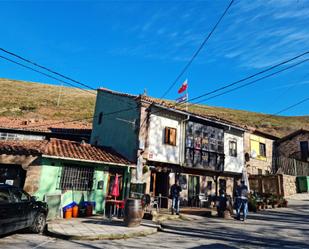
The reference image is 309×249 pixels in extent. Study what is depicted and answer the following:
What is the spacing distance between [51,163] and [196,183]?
11.5 meters

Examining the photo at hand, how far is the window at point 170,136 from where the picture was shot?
1965 centimetres

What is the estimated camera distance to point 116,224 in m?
12.1

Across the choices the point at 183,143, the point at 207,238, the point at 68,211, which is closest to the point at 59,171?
the point at 68,211

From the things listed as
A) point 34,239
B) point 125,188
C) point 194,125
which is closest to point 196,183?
point 194,125

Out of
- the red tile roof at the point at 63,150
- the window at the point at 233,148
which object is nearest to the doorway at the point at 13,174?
the red tile roof at the point at 63,150

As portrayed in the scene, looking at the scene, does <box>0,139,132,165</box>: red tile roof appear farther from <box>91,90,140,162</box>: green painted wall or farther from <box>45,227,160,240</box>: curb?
<box>45,227,160,240</box>: curb

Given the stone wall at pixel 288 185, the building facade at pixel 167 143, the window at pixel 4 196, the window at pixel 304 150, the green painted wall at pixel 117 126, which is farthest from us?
the window at pixel 304 150

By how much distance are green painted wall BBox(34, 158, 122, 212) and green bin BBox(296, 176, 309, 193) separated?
20654mm

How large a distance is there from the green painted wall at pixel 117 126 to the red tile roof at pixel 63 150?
114 cm

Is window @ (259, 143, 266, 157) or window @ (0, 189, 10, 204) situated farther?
window @ (259, 143, 266, 157)

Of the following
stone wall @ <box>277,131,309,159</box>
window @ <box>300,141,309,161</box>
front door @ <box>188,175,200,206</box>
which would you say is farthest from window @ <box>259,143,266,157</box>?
front door @ <box>188,175,200,206</box>

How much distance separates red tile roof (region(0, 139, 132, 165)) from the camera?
14.0 meters

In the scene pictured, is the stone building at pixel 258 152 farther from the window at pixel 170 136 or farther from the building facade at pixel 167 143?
the window at pixel 170 136

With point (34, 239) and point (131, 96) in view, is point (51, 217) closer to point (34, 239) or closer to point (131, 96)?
point (34, 239)
